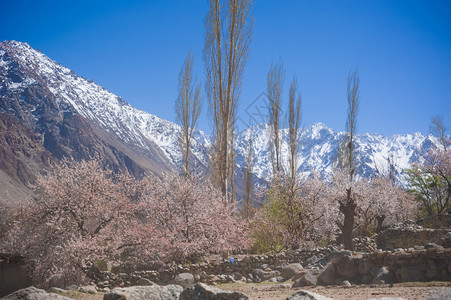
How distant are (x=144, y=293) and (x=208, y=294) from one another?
→ 5.33 feet

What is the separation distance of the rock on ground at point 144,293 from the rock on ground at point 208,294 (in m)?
0.74

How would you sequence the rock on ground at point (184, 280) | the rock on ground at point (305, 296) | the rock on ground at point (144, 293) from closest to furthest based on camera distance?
the rock on ground at point (305, 296) → the rock on ground at point (144, 293) → the rock on ground at point (184, 280)

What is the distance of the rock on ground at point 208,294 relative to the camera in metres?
5.76

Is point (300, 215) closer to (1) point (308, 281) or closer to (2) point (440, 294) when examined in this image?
(1) point (308, 281)

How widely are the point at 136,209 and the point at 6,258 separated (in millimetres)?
4434

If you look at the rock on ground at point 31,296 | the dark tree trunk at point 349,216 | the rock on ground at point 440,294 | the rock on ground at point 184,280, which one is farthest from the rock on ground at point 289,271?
the rock on ground at point 31,296

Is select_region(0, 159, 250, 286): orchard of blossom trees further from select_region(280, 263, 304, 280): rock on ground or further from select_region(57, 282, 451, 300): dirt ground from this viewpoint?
select_region(57, 282, 451, 300): dirt ground

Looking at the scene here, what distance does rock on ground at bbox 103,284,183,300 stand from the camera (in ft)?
21.7

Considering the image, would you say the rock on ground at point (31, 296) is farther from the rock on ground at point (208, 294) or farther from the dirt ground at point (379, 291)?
the dirt ground at point (379, 291)

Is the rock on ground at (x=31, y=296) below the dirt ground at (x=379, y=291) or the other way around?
below

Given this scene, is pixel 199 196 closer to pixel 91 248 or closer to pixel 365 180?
pixel 91 248

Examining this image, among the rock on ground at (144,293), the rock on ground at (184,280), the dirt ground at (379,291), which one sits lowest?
the rock on ground at (184,280)

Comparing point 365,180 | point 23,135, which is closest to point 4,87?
point 23,135

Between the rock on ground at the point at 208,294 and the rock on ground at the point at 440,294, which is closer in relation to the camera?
the rock on ground at the point at 440,294
